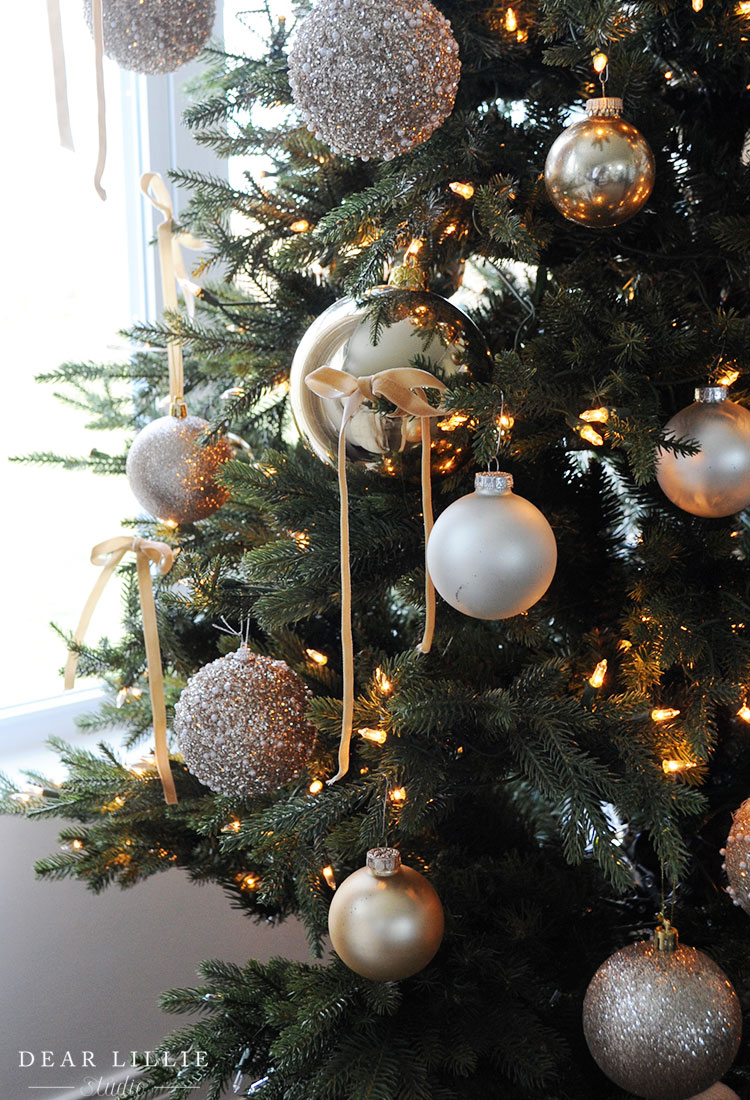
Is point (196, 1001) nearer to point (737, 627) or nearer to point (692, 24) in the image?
point (737, 627)

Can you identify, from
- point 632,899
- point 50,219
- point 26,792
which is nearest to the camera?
point 632,899

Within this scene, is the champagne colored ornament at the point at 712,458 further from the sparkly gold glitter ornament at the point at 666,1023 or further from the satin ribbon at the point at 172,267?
the satin ribbon at the point at 172,267

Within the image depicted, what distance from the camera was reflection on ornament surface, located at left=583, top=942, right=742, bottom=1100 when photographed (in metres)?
0.62

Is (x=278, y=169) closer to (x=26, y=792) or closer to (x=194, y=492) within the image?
(x=194, y=492)

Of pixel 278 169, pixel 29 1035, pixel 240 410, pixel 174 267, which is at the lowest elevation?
pixel 29 1035

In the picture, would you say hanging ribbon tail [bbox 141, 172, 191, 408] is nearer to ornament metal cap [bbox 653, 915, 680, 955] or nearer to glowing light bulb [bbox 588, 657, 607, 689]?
glowing light bulb [bbox 588, 657, 607, 689]

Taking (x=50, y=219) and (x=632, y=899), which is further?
(x=50, y=219)

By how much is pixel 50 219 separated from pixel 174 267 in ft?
1.56

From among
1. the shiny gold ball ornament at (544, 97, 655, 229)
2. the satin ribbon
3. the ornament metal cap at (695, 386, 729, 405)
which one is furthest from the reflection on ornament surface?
the satin ribbon

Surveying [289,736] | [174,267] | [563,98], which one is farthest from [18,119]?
[289,736]

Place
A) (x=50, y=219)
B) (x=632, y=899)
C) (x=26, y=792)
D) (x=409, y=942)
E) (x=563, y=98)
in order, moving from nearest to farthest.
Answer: (x=409, y=942)
(x=563, y=98)
(x=632, y=899)
(x=26, y=792)
(x=50, y=219)

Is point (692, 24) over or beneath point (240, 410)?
over

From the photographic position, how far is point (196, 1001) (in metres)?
0.74

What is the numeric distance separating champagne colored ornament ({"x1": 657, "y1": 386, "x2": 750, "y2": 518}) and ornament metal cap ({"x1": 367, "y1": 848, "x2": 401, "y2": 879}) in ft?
1.06
